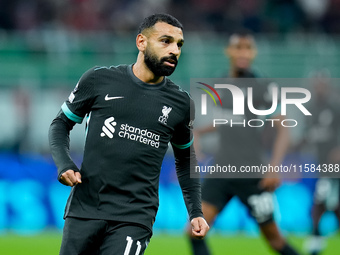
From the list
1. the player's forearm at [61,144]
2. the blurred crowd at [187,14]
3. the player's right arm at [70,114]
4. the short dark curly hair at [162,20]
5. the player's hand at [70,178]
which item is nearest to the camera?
the player's hand at [70,178]

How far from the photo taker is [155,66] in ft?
16.5

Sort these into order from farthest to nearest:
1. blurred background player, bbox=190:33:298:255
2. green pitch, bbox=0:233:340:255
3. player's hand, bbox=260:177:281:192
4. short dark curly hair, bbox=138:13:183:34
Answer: green pitch, bbox=0:233:340:255 < blurred background player, bbox=190:33:298:255 < player's hand, bbox=260:177:281:192 < short dark curly hair, bbox=138:13:183:34

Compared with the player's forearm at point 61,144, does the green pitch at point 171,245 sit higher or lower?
higher

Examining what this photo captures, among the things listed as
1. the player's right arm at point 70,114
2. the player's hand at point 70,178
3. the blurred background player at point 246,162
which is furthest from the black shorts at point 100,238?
the blurred background player at point 246,162

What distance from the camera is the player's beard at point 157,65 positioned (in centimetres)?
499

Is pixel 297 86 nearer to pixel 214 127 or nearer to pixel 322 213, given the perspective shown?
pixel 322 213

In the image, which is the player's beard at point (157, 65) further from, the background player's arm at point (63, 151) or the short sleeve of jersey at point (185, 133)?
the background player's arm at point (63, 151)

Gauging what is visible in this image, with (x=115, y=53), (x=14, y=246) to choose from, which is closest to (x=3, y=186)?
(x=14, y=246)

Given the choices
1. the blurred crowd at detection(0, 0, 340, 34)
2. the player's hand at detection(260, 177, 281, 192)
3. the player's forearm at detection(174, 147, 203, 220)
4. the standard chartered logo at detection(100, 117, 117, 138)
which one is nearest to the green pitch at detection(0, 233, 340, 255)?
the player's hand at detection(260, 177, 281, 192)

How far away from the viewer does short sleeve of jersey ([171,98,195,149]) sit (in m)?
5.18

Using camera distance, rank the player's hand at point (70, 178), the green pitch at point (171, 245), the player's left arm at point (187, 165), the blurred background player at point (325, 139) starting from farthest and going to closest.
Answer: the blurred background player at point (325, 139)
the green pitch at point (171, 245)
the player's left arm at point (187, 165)
the player's hand at point (70, 178)

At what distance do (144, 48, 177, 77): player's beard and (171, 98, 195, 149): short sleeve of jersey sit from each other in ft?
1.12

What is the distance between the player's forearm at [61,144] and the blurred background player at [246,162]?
2830mm

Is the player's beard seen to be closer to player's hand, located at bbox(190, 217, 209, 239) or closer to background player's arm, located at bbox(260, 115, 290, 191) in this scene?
player's hand, located at bbox(190, 217, 209, 239)
